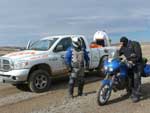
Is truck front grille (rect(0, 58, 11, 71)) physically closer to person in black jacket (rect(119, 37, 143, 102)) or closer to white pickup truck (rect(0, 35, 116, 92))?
white pickup truck (rect(0, 35, 116, 92))

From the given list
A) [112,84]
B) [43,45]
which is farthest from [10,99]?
[112,84]

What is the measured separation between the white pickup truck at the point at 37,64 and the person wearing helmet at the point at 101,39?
260 centimetres

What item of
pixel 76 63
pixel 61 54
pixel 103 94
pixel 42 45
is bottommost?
pixel 103 94

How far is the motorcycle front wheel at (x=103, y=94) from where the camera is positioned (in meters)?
9.67

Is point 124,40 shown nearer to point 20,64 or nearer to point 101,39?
point 20,64

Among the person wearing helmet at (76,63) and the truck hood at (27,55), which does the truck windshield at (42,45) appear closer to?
the truck hood at (27,55)

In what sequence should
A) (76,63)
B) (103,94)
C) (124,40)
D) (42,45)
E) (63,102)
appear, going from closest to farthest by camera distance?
(103,94) → (124,40) → (63,102) → (76,63) → (42,45)

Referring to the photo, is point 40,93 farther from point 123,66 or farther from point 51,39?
point 123,66

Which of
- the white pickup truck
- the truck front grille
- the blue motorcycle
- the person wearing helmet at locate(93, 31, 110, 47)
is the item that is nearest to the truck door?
the white pickup truck

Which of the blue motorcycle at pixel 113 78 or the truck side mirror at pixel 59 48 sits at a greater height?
the truck side mirror at pixel 59 48

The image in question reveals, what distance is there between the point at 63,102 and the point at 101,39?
21.4 feet

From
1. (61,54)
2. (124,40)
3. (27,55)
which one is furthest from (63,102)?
(61,54)

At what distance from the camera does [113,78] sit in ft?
32.5

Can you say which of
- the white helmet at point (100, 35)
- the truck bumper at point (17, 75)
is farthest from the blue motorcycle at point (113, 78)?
the white helmet at point (100, 35)
